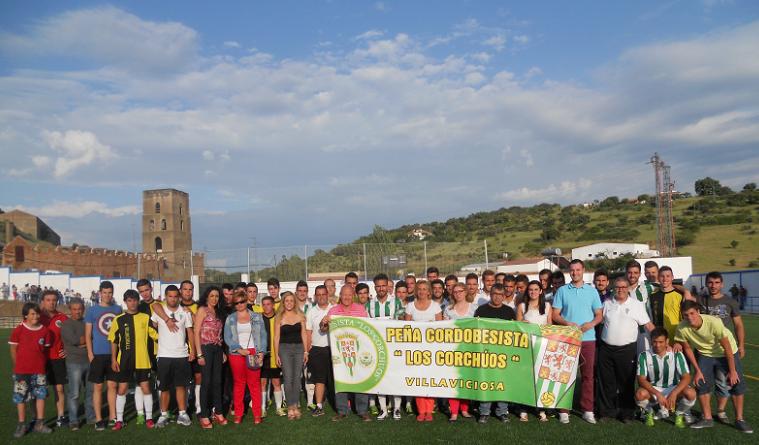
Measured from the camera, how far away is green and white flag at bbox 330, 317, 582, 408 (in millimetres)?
7312

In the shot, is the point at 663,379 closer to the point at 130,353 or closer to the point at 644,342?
the point at 644,342

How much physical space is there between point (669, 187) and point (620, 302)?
44.4 metres

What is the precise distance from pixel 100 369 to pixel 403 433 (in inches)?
159

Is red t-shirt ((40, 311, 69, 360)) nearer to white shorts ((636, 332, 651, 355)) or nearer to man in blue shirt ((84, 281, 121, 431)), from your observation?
man in blue shirt ((84, 281, 121, 431))

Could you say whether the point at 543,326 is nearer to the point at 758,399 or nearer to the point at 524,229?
the point at 758,399

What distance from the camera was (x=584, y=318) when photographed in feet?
24.1

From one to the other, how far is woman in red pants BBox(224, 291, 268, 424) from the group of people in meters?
0.01

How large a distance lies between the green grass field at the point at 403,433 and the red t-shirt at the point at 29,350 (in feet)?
2.70

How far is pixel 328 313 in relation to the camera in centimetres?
809

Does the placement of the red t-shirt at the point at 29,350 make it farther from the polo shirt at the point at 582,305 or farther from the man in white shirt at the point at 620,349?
the man in white shirt at the point at 620,349

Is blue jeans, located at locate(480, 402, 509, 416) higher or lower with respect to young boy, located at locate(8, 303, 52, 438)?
lower

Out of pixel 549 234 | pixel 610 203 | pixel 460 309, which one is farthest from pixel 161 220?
pixel 460 309

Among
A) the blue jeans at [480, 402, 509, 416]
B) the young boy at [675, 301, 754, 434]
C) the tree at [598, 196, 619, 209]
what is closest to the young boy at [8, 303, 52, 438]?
the blue jeans at [480, 402, 509, 416]

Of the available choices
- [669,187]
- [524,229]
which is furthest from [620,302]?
[524,229]
